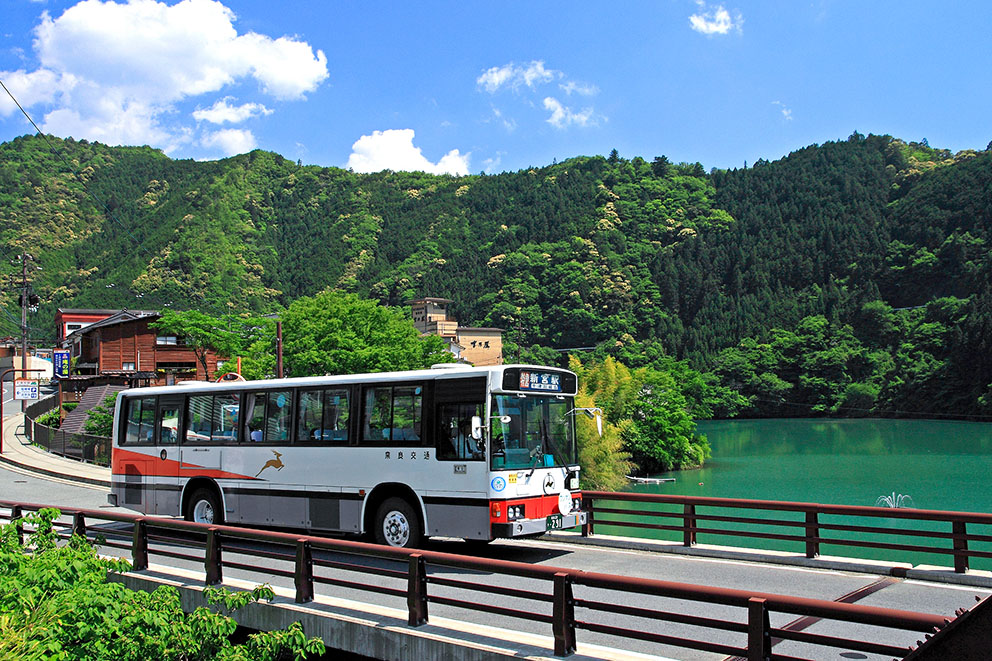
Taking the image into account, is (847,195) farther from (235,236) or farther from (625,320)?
(235,236)

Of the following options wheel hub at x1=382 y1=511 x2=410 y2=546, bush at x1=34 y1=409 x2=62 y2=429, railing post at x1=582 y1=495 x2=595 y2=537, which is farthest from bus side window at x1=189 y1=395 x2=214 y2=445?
bush at x1=34 y1=409 x2=62 y2=429

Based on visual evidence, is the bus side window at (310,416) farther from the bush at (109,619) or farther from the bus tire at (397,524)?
the bush at (109,619)

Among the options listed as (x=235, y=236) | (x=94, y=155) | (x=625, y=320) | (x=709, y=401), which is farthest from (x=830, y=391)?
(x=94, y=155)

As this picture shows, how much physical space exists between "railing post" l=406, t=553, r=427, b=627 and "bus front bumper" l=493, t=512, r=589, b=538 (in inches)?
144

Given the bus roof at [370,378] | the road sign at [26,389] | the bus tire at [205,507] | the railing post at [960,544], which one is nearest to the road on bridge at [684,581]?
the railing post at [960,544]

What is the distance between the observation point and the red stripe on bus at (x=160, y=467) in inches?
599

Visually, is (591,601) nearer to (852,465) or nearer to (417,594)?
(417,594)

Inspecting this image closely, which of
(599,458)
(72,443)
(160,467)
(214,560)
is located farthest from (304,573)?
(599,458)

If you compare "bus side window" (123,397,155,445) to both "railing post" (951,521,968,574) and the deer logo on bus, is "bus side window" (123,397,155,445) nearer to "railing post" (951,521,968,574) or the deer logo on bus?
the deer logo on bus

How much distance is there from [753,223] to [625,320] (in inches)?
1827

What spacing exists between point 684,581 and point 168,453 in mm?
10425

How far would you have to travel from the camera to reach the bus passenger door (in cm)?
1599

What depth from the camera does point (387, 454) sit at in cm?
1280

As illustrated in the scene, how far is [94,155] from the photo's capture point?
626ft
